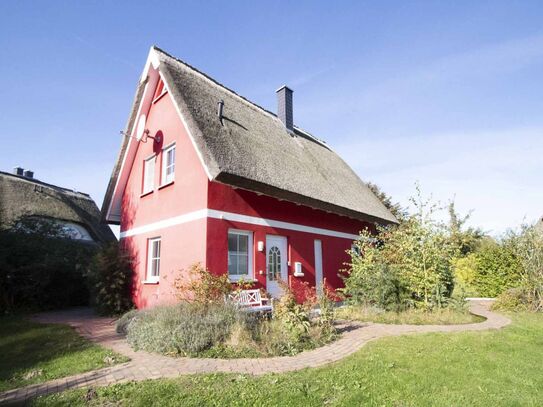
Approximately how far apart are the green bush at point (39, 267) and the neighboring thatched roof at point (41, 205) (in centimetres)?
185

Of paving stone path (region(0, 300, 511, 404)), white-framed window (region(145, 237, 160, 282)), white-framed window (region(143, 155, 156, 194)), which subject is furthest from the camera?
white-framed window (region(143, 155, 156, 194))

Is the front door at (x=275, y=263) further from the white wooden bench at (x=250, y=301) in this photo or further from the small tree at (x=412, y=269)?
the small tree at (x=412, y=269)

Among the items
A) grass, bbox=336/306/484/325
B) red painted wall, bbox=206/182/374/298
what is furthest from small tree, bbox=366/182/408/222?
grass, bbox=336/306/484/325

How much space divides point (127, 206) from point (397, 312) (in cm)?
976

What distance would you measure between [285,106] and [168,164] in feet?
21.9

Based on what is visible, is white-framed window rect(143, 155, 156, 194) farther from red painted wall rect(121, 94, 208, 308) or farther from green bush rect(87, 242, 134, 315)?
green bush rect(87, 242, 134, 315)

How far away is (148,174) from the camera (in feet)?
39.0

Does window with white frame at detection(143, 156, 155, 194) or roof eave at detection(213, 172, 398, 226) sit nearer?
roof eave at detection(213, 172, 398, 226)

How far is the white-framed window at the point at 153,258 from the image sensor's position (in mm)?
→ 10648

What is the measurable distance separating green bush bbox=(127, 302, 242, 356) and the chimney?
32.5 ft

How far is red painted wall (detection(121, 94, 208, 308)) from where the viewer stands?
902 cm

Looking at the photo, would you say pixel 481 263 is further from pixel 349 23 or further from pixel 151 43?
pixel 151 43

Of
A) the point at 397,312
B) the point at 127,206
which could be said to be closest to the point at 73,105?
the point at 127,206

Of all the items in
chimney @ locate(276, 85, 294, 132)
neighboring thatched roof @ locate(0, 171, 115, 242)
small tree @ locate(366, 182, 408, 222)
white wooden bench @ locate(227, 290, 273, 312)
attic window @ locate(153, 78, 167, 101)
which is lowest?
white wooden bench @ locate(227, 290, 273, 312)
